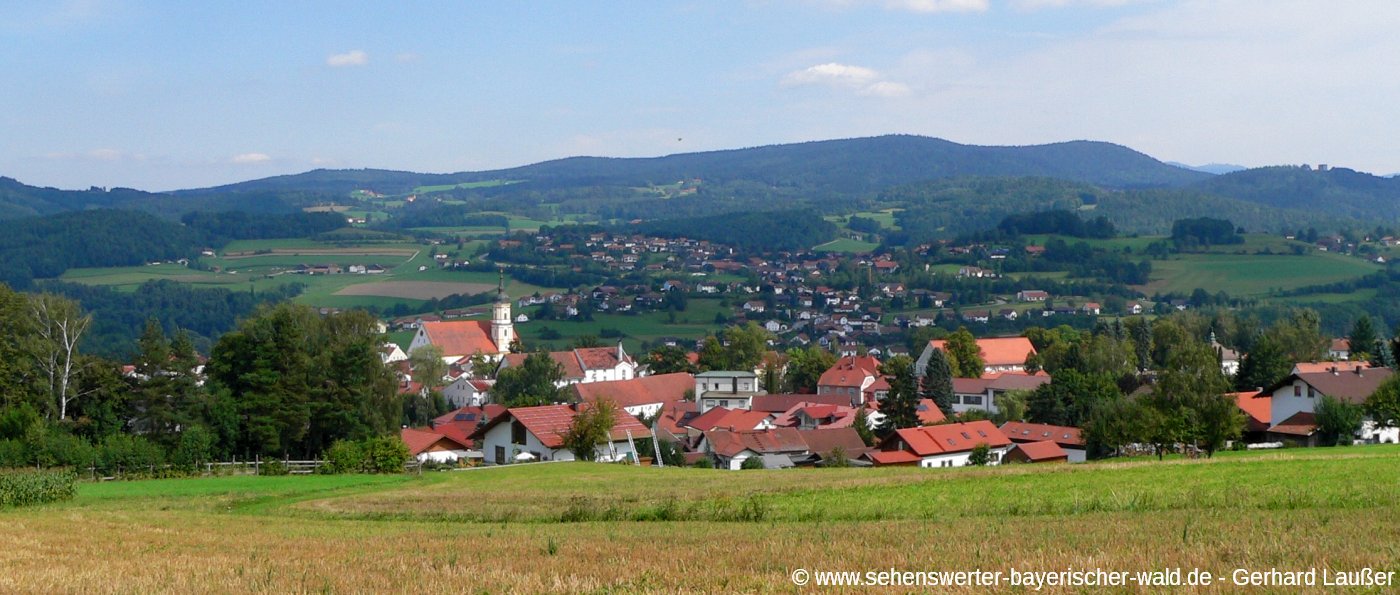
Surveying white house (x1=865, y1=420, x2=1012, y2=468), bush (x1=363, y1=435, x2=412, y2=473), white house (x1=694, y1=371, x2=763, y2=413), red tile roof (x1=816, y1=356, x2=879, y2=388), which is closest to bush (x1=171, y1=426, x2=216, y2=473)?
bush (x1=363, y1=435, x2=412, y2=473)

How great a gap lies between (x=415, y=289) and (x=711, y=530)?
17209cm

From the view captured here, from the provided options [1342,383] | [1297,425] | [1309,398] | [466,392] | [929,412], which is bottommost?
[466,392]

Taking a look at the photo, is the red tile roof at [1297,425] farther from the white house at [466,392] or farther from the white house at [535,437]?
the white house at [466,392]

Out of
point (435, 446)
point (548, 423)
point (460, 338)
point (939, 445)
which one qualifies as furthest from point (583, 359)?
point (548, 423)

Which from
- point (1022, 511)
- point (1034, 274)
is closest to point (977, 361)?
point (1022, 511)

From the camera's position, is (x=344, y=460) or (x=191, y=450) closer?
(x=191, y=450)

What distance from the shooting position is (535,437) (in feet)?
160

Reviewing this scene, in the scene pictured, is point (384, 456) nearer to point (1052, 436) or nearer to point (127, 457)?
point (127, 457)

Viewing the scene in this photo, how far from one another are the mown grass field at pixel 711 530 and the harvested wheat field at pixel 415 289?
496 feet

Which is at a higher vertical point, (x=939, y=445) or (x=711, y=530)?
(x=711, y=530)

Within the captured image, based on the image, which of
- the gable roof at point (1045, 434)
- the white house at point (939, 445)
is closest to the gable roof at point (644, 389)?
the white house at point (939, 445)

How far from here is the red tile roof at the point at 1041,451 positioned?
54631 millimetres

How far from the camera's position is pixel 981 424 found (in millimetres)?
59656

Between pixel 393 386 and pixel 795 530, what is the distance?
114 feet
